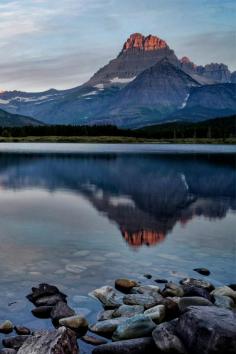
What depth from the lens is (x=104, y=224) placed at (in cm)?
3319

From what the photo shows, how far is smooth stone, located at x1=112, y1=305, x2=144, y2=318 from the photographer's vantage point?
1631 centimetres

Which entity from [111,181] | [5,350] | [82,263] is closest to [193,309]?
[5,350]

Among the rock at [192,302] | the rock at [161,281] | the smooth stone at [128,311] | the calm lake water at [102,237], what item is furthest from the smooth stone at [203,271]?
the smooth stone at [128,311]

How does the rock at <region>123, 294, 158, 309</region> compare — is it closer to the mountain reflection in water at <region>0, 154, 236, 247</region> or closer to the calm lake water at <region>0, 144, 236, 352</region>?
the calm lake water at <region>0, 144, 236, 352</region>

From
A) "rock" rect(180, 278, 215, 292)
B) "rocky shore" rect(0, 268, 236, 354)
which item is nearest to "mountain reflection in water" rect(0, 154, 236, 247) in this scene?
"rock" rect(180, 278, 215, 292)

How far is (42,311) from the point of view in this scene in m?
16.5

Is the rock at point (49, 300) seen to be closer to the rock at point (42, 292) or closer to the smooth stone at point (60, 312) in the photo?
the rock at point (42, 292)

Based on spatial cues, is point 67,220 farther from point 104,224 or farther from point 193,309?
point 193,309

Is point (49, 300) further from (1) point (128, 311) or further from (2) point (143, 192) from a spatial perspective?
(2) point (143, 192)

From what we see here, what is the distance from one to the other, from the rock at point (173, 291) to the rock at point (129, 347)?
435 centimetres

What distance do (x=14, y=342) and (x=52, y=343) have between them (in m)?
1.91

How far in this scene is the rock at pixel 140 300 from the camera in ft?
56.5

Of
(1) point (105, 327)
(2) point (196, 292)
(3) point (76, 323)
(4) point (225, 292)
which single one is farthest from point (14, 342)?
(4) point (225, 292)

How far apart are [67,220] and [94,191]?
19.7 meters
